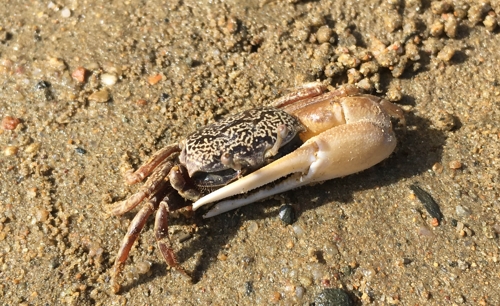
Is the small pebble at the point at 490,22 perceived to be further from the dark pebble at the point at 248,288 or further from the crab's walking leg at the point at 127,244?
the crab's walking leg at the point at 127,244

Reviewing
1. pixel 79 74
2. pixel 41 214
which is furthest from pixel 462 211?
pixel 79 74

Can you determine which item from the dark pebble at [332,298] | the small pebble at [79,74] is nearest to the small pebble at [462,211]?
the dark pebble at [332,298]

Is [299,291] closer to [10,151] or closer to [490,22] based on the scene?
[10,151]

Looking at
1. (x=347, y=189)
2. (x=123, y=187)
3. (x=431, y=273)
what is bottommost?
(x=431, y=273)

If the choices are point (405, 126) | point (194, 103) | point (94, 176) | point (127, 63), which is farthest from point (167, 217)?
point (405, 126)

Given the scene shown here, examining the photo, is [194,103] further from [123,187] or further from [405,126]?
[405,126]

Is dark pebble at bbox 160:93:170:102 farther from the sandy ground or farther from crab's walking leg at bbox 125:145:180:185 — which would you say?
crab's walking leg at bbox 125:145:180:185
